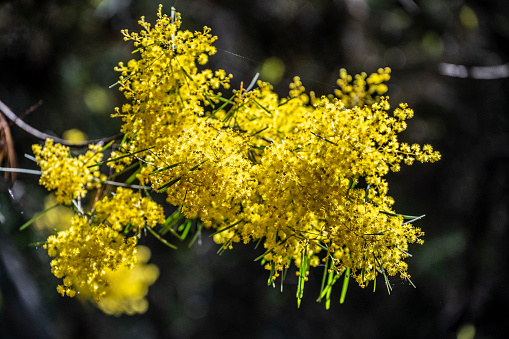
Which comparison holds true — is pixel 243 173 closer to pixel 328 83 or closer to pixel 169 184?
pixel 169 184

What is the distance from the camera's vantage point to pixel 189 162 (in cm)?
31

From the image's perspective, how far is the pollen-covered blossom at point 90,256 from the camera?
1.11 feet

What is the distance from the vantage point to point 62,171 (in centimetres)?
37

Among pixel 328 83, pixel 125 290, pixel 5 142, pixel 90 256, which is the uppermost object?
pixel 328 83

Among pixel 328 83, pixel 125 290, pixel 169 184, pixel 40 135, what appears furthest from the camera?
pixel 328 83

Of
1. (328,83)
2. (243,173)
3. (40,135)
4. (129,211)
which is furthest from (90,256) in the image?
(328,83)

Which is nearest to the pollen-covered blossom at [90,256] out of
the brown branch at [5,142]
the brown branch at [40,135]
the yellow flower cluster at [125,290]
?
the brown branch at [40,135]

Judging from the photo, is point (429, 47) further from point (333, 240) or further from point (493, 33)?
point (333, 240)

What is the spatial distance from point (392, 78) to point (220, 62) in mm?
679

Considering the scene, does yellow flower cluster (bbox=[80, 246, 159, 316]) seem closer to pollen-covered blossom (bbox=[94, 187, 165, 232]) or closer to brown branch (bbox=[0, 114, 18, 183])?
brown branch (bbox=[0, 114, 18, 183])

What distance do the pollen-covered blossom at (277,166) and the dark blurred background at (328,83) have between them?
Result: 105 centimetres

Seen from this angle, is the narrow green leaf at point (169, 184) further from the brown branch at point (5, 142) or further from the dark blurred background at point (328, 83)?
the dark blurred background at point (328, 83)

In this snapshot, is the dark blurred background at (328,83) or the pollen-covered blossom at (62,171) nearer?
the pollen-covered blossom at (62,171)

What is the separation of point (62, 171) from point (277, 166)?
0.21 m
